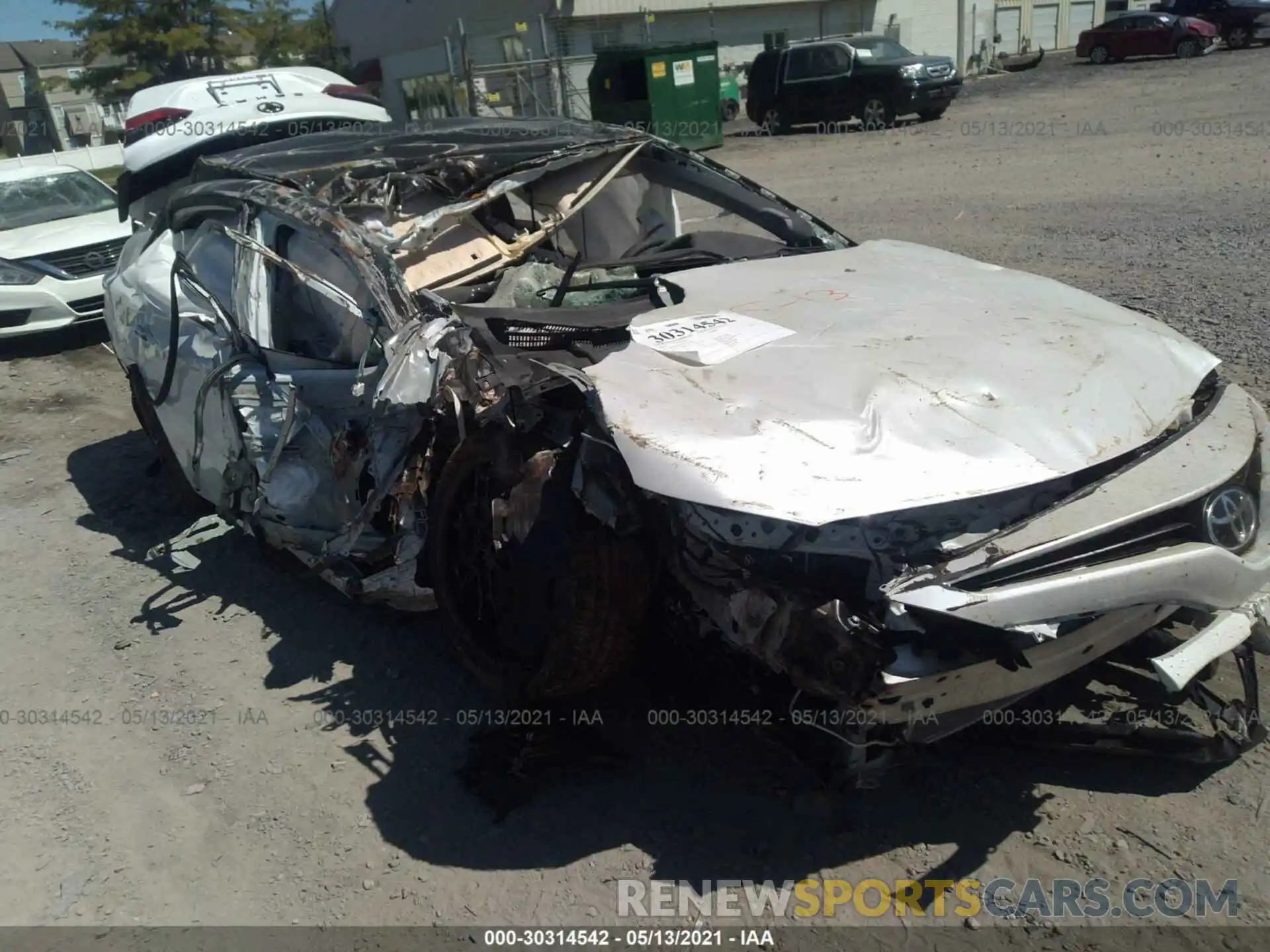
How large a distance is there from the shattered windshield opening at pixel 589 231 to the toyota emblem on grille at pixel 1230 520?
1.88m

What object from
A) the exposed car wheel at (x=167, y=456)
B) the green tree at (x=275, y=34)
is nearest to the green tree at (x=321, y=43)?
the green tree at (x=275, y=34)

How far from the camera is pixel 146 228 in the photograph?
5.32 meters

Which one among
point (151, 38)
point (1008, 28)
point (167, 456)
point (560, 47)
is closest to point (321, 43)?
point (151, 38)

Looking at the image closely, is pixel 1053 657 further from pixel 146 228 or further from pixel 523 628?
pixel 146 228

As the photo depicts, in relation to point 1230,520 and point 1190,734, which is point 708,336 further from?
point 1190,734

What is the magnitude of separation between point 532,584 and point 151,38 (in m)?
41.5

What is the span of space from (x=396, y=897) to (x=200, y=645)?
1.71 meters

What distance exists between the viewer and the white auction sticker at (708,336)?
2.89m

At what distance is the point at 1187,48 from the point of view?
2611cm

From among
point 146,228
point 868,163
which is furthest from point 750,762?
point 868,163

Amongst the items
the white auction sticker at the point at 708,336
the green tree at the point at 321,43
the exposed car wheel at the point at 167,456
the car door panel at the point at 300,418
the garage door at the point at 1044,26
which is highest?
the green tree at the point at 321,43

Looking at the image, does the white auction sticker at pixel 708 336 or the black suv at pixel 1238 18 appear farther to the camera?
the black suv at pixel 1238 18

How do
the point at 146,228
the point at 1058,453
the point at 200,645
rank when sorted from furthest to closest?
the point at 146,228 → the point at 200,645 → the point at 1058,453

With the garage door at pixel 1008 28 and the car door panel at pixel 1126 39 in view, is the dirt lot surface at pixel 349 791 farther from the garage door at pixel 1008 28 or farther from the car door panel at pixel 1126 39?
the garage door at pixel 1008 28
